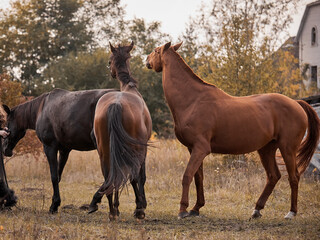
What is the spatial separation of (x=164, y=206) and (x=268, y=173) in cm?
204

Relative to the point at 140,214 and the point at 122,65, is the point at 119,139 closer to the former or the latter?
the point at 140,214

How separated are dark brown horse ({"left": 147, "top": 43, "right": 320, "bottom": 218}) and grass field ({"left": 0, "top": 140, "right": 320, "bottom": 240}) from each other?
0.52 m

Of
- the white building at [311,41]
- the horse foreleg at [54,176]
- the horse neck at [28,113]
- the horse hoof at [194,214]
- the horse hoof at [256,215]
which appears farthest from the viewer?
the white building at [311,41]

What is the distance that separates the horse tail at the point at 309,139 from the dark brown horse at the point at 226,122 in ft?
0.16

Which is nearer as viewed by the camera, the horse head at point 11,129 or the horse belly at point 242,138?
the horse belly at point 242,138

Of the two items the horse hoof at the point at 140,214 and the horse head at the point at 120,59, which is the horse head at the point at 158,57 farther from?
the horse hoof at the point at 140,214

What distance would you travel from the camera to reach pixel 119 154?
5.85 metres

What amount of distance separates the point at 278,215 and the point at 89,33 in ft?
87.7

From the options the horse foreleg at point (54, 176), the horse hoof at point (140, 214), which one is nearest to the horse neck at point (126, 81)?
the horse foreleg at point (54, 176)

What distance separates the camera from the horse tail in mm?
6781

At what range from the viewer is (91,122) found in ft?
24.0

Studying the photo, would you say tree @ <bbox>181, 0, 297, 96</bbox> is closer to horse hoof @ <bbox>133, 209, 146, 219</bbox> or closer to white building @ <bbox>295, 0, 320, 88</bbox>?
horse hoof @ <bbox>133, 209, 146, 219</bbox>

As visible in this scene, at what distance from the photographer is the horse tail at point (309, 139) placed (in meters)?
6.78

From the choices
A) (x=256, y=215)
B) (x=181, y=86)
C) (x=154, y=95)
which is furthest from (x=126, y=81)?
(x=154, y=95)
